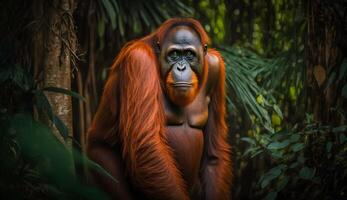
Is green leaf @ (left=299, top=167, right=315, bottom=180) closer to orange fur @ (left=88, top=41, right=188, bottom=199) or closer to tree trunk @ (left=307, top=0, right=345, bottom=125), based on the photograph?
tree trunk @ (left=307, top=0, right=345, bottom=125)

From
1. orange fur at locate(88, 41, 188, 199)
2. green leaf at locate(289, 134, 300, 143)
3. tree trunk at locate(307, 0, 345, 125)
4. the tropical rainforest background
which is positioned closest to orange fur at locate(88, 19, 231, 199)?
orange fur at locate(88, 41, 188, 199)

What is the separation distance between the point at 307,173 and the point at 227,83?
1494 mm

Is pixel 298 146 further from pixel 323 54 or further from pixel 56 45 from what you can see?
pixel 56 45

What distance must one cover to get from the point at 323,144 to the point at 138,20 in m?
1.89

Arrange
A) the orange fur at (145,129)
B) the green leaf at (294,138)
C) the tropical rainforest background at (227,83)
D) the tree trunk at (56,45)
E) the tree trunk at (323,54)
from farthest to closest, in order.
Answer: the tree trunk at (323,54) → the green leaf at (294,138) → the orange fur at (145,129) → the tree trunk at (56,45) → the tropical rainforest background at (227,83)

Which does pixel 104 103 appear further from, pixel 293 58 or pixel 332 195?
pixel 293 58

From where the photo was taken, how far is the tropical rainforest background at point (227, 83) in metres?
1.77

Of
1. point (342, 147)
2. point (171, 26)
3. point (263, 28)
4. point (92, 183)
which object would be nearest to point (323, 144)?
point (342, 147)

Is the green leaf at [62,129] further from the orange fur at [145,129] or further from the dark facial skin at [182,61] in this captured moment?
the dark facial skin at [182,61]

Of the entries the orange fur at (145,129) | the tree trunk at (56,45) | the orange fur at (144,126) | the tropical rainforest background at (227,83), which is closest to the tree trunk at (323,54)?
the tropical rainforest background at (227,83)

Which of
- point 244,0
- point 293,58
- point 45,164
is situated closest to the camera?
point 45,164

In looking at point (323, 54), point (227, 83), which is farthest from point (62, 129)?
point (227, 83)

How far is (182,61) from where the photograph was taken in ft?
10.2

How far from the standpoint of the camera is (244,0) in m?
5.22
